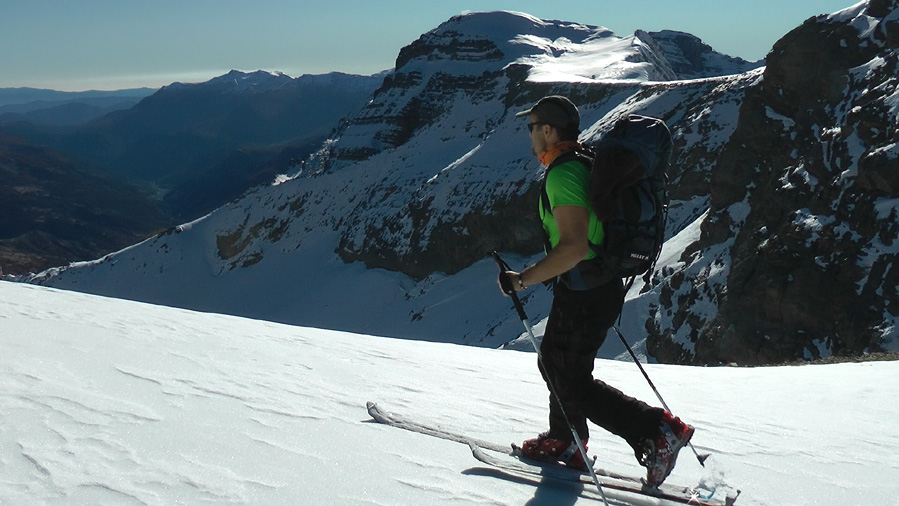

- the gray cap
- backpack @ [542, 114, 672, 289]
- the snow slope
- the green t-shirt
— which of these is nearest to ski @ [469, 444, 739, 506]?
the snow slope

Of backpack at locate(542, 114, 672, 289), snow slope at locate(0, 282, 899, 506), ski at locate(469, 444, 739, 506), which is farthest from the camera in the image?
ski at locate(469, 444, 739, 506)

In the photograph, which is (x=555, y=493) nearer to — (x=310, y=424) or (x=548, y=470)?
(x=548, y=470)

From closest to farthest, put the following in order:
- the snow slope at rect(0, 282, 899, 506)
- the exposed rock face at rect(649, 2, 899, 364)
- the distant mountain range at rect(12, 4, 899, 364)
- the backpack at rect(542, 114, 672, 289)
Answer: the snow slope at rect(0, 282, 899, 506), the backpack at rect(542, 114, 672, 289), the exposed rock face at rect(649, 2, 899, 364), the distant mountain range at rect(12, 4, 899, 364)

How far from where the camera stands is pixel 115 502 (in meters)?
2.97

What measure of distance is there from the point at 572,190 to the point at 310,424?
2.33 metres

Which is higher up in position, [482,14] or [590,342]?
[482,14]

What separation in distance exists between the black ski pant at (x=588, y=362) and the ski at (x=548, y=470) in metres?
0.24

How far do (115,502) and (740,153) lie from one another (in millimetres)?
29485

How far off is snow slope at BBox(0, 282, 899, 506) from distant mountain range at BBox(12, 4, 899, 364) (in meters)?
8.24

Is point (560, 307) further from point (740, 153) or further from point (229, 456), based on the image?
point (740, 153)

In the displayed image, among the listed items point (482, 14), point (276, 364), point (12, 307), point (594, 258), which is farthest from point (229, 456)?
point (482, 14)

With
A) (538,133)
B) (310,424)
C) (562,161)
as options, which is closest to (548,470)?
(310,424)

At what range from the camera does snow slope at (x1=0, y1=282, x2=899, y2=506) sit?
132 inches

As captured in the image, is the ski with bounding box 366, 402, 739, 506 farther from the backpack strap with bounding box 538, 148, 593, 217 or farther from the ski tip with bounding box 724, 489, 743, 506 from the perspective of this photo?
the backpack strap with bounding box 538, 148, 593, 217
